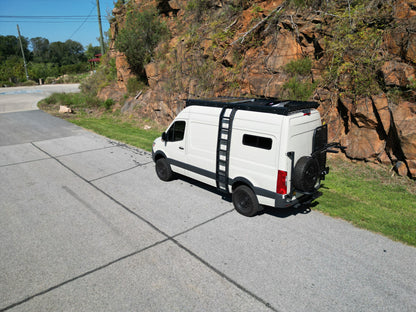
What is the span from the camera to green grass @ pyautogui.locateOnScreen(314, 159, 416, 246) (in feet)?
20.2

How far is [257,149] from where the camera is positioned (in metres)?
6.28

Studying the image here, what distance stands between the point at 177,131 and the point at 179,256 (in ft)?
12.6

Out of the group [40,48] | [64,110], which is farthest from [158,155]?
[40,48]

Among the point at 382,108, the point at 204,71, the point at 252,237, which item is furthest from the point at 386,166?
the point at 204,71

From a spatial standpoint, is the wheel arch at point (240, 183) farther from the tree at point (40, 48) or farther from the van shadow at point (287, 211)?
the tree at point (40, 48)

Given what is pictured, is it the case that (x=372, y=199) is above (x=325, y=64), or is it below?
below

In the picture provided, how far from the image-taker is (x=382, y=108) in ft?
28.9

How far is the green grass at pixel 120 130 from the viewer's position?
45.4 feet

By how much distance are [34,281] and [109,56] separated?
25.1 m

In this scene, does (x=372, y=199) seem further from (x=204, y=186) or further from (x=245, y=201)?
(x=204, y=186)

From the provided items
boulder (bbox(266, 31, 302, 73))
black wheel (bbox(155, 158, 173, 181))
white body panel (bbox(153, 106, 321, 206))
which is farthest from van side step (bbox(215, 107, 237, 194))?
boulder (bbox(266, 31, 302, 73))

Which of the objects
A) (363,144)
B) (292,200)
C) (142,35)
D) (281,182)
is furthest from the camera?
(142,35)

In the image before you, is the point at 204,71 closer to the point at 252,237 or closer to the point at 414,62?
the point at 414,62

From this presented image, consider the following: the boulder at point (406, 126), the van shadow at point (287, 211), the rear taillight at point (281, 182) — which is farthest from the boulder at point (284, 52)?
the rear taillight at point (281, 182)
